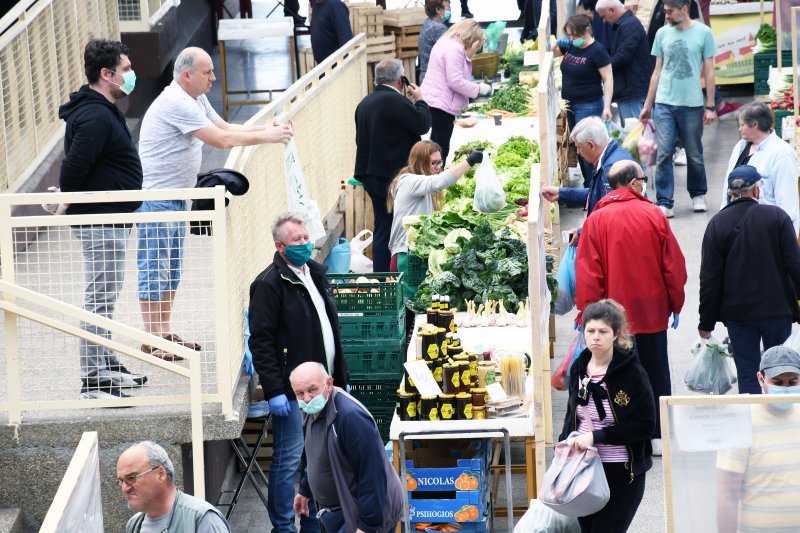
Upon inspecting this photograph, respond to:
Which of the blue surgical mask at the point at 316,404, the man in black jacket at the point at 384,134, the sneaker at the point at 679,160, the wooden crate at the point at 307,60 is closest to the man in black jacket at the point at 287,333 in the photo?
the blue surgical mask at the point at 316,404

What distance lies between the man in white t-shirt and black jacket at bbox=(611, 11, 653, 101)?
689 cm

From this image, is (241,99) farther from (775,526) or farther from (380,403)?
(775,526)

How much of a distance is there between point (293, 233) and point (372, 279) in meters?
1.69

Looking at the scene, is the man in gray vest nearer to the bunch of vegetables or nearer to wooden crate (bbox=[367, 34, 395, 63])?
the bunch of vegetables

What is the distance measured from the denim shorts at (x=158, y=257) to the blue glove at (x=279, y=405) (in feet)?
2.85

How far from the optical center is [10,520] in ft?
24.9

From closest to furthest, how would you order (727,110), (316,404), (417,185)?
(316,404) < (417,185) < (727,110)

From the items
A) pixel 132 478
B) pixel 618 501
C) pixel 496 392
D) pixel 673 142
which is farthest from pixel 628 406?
pixel 673 142

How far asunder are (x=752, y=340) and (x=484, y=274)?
2010 millimetres

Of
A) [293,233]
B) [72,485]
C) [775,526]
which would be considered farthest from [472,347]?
[72,485]

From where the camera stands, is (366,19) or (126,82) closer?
(126,82)

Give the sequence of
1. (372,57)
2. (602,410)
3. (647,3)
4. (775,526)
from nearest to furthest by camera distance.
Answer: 1. (775,526)
2. (602,410)
3. (372,57)
4. (647,3)

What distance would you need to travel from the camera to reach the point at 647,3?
1925 cm

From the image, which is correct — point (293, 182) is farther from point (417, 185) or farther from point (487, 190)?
point (487, 190)
